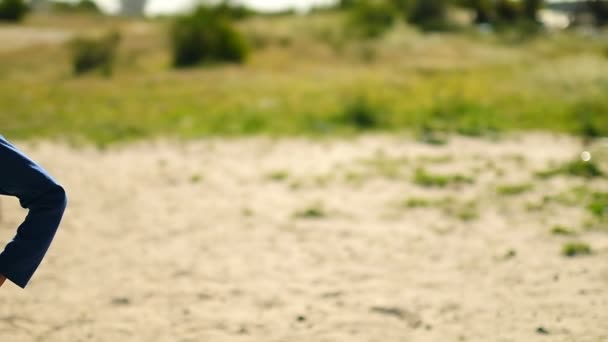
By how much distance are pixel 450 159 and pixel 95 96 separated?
818 centimetres

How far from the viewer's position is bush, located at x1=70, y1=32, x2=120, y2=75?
53.5ft

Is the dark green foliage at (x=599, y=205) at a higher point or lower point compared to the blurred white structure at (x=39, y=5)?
lower

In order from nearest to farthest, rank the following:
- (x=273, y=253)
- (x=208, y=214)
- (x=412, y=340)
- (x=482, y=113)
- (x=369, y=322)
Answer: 1. (x=412, y=340)
2. (x=369, y=322)
3. (x=273, y=253)
4. (x=208, y=214)
5. (x=482, y=113)

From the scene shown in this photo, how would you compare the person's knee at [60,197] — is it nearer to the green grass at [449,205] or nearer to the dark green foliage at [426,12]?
the green grass at [449,205]

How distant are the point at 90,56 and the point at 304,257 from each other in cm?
1376

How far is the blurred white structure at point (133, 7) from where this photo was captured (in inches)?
1276

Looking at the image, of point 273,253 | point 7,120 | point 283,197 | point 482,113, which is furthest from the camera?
point 482,113

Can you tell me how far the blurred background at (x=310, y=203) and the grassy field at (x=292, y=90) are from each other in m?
0.09

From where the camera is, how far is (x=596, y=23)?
39.2 meters

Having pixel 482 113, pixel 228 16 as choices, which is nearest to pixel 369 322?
pixel 482 113

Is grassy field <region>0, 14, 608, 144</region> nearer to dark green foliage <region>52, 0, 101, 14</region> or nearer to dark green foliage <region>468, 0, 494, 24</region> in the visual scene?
dark green foliage <region>52, 0, 101, 14</region>

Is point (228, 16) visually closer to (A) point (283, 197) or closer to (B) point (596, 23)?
(A) point (283, 197)

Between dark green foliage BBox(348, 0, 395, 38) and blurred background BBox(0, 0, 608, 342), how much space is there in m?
12.3

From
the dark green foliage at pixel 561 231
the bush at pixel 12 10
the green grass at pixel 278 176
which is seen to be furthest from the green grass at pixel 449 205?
the bush at pixel 12 10
